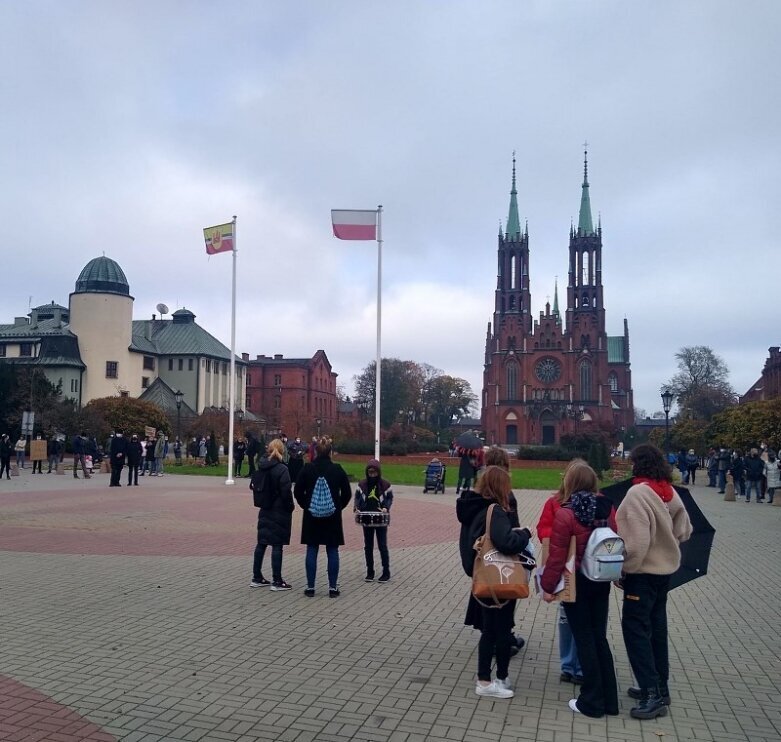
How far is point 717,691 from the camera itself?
5.82m

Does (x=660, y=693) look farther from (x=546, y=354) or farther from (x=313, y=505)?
(x=546, y=354)

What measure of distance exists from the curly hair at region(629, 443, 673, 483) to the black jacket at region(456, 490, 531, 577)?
97 centimetres

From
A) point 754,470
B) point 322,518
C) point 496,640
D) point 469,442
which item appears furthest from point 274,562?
point 754,470

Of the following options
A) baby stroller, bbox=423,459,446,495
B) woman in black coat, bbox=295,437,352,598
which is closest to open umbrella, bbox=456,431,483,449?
woman in black coat, bbox=295,437,352,598

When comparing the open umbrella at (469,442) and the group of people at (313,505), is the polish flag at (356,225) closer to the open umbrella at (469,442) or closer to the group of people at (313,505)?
the open umbrella at (469,442)

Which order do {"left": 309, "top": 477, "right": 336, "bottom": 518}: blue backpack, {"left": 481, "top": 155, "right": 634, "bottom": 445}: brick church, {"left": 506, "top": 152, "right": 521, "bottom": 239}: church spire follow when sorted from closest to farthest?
{"left": 309, "top": 477, "right": 336, "bottom": 518}: blue backpack < {"left": 481, "top": 155, "right": 634, "bottom": 445}: brick church < {"left": 506, "top": 152, "right": 521, "bottom": 239}: church spire

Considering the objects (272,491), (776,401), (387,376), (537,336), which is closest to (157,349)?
(387,376)

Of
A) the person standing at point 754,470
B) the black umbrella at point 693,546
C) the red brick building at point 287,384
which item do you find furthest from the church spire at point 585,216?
the black umbrella at point 693,546

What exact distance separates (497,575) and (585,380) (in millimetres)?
101213

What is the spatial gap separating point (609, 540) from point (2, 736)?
4.18 m

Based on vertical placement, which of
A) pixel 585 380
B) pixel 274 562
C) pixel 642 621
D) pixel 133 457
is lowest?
pixel 274 562

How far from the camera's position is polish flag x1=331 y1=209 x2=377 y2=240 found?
76.9ft

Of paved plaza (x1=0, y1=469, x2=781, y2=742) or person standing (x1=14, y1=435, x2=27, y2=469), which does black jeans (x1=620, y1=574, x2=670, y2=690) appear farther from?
person standing (x1=14, y1=435, x2=27, y2=469)

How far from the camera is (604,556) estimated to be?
5.09 meters
